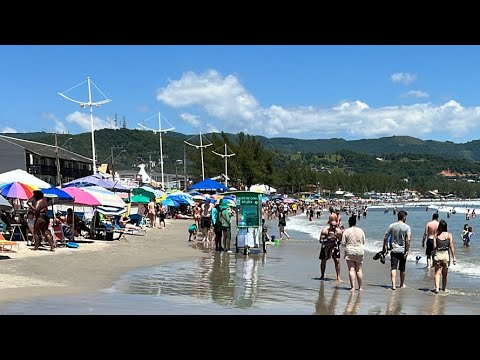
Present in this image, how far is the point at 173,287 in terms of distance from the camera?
35.9ft

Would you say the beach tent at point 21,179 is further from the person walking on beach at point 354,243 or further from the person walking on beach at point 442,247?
the person walking on beach at point 442,247

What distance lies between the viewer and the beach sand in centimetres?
998

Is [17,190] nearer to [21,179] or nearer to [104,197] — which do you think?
[21,179]

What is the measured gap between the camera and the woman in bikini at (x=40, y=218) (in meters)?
15.1

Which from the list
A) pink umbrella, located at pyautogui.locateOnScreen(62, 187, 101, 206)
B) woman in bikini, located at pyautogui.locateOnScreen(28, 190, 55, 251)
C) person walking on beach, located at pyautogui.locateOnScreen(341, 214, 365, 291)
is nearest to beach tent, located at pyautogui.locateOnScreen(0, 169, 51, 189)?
pink umbrella, located at pyautogui.locateOnScreen(62, 187, 101, 206)

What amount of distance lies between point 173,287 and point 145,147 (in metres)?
171

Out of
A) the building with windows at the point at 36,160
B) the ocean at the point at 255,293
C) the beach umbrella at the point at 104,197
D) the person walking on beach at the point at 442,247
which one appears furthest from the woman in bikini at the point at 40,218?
the building with windows at the point at 36,160

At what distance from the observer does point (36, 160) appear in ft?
234

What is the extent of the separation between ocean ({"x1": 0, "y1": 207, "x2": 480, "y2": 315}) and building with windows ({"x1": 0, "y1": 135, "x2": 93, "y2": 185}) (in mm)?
54181

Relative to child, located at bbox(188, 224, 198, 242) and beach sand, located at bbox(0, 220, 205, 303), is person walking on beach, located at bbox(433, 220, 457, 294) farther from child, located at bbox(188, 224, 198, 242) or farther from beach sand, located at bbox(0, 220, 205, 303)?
child, located at bbox(188, 224, 198, 242)

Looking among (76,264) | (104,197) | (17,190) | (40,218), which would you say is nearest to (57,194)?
(17,190)

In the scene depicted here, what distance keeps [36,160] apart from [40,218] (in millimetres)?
59470
